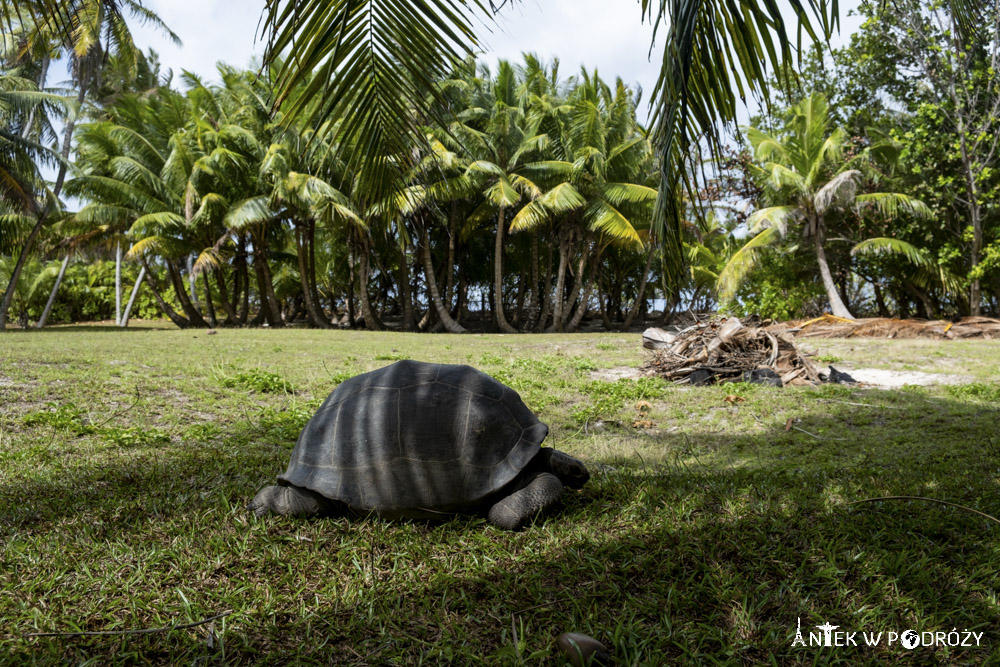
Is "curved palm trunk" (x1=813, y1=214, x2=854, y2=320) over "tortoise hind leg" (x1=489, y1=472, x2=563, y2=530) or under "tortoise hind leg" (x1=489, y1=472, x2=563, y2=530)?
over

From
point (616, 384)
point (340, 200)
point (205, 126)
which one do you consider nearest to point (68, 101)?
point (205, 126)

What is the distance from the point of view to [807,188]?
20828mm

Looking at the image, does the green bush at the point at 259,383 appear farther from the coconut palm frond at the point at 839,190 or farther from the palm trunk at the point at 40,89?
the palm trunk at the point at 40,89

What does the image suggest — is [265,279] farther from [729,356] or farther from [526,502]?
[526,502]

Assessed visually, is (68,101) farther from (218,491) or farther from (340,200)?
(218,491)

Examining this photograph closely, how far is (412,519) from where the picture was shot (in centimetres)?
329

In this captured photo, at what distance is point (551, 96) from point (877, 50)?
12.2m

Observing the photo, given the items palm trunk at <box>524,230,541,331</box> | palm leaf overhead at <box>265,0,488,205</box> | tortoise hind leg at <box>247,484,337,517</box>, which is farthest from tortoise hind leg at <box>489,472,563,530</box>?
palm trunk at <box>524,230,541,331</box>

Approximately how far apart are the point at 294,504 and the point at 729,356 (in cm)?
729

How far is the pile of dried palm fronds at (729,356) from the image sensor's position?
28.5 feet

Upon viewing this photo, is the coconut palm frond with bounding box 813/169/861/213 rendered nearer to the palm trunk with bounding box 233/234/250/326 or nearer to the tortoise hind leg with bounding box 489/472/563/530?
the tortoise hind leg with bounding box 489/472/563/530

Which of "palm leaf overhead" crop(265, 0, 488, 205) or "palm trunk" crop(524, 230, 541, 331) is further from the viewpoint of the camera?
"palm trunk" crop(524, 230, 541, 331)

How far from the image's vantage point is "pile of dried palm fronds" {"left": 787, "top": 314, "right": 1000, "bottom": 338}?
15656 millimetres

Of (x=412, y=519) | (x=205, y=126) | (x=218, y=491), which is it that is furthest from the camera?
(x=205, y=126)
